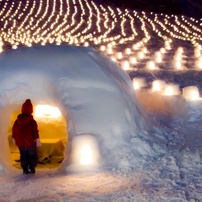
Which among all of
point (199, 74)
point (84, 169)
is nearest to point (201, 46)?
point (199, 74)

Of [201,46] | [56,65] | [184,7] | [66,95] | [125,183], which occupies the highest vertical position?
[184,7]

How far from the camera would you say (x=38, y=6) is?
3672cm

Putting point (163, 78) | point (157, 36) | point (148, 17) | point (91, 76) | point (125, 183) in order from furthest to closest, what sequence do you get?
point (148, 17), point (157, 36), point (163, 78), point (91, 76), point (125, 183)

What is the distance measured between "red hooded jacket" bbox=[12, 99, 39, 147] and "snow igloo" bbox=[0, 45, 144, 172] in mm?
511

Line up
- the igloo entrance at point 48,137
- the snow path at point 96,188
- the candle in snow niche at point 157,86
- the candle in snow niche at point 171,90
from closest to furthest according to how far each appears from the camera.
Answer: the snow path at point 96,188, the igloo entrance at point 48,137, the candle in snow niche at point 171,90, the candle in snow niche at point 157,86

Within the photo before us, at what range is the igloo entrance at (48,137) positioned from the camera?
8.73 metres

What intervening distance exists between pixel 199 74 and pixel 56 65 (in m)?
7.40

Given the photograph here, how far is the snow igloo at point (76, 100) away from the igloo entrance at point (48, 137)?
57cm

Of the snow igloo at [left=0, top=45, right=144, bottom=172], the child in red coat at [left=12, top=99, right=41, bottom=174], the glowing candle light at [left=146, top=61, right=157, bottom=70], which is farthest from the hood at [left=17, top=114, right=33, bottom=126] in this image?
the glowing candle light at [left=146, top=61, right=157, bottom=70]

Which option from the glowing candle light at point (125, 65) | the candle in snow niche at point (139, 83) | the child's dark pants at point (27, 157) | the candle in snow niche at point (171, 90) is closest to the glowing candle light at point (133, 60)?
the glowing candle light at point (125, 65)

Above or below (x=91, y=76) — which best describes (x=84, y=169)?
below

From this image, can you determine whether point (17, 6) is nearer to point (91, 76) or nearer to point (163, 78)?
point (163, 78)

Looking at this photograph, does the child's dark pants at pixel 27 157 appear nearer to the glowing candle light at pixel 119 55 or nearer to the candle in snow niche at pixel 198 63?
the candle in snow niche at pixel 198 63

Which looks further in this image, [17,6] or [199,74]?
[17,6]
